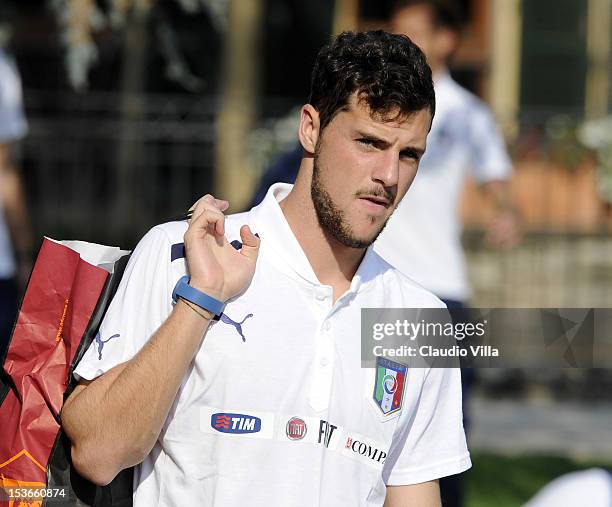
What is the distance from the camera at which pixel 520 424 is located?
899cm

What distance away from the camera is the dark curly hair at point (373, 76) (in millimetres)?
2768

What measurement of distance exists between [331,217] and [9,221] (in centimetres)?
306

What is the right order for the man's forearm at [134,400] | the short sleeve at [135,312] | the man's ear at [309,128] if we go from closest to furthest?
the man's forearm at [134,400] → the short sleeve at [135,312] → the man's ear at [309,128]

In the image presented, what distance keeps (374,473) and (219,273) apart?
62 centimetres

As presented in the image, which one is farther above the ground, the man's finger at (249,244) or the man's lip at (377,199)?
the man's lip at (377,199)

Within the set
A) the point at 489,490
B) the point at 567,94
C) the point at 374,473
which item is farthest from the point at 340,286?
the point at 567,94

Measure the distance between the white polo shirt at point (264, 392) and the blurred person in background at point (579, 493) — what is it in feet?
1.65

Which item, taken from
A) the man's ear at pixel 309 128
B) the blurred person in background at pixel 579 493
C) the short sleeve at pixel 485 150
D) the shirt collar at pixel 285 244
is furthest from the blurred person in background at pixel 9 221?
the blurred person in background at pixel 579 493

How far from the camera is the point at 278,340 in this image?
2.74 meters

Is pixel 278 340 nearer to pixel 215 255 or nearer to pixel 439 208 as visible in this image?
pixel 215 255

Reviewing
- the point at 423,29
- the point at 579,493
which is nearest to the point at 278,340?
the point at 579,493

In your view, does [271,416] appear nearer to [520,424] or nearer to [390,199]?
[390,199]

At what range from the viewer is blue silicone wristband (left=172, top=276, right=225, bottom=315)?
8.50ft

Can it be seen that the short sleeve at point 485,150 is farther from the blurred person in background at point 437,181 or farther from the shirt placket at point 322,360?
the shirt placket at point 322,360
